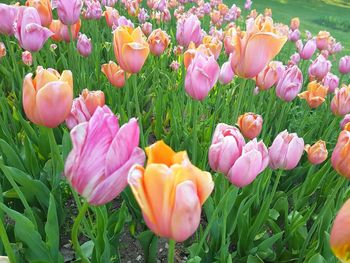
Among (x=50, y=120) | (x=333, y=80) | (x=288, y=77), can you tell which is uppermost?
(x=50, y=120)

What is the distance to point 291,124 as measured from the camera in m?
2.67

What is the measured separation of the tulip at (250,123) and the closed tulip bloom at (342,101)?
58cm

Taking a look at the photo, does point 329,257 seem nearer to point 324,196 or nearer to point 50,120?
point 324,196

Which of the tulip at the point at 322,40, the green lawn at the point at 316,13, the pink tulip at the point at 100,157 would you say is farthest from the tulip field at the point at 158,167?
the green lawn at the point at 316,13

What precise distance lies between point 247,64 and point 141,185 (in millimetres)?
852

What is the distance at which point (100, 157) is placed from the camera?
0.83 meters

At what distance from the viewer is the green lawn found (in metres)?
8.36

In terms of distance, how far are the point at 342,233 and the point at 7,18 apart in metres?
1.63

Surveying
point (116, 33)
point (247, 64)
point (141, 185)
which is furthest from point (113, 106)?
point (141, 185)

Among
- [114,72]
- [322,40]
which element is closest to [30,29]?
[114,72]

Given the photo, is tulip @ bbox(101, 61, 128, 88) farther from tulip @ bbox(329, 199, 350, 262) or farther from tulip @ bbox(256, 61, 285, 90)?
tulip @ bbox(329, 199, 350, 262)

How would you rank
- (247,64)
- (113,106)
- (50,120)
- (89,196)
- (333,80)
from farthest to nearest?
1. (333,80)
2. (113,106)
3. (247,64)
4. (50,120)
5. (89,196)

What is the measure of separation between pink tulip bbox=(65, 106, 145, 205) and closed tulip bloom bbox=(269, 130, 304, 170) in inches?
28.3

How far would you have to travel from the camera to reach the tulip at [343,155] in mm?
1228
